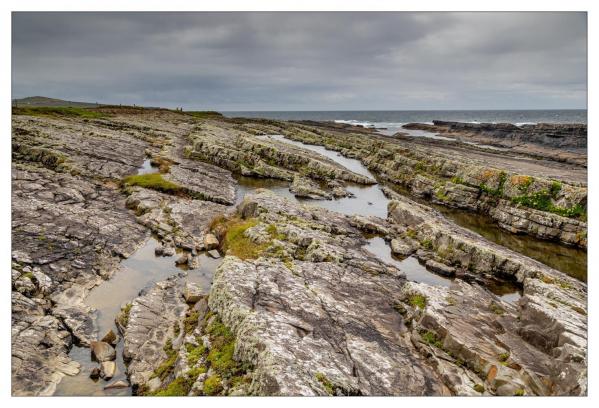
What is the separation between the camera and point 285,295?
2120 centimetres

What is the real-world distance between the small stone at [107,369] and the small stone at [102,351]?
43 centimetres

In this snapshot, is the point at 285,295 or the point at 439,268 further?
the point at 439,268

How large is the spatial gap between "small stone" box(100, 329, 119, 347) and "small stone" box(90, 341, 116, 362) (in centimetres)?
47

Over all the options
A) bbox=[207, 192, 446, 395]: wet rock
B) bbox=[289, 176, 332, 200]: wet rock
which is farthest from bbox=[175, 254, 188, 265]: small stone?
bbox=[289, 176, 332, 200]: wet rock

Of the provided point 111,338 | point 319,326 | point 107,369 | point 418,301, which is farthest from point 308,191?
point 107,369

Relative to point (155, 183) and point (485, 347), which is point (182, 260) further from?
point (485, 347)

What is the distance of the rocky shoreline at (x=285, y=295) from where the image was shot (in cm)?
1587

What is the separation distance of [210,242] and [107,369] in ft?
57.1

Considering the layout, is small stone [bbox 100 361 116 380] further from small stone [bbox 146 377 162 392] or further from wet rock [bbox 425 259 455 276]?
wet rock [bbox 425 259 455 276]

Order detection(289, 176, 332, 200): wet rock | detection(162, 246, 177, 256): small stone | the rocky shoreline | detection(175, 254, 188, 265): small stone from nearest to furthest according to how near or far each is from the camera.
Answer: the rocky shoreline → detection(175, 254, 188, 265): small stone → detection(162, 246, 177, 256): small stone → detection(289, 176, 332, 200): wet rock

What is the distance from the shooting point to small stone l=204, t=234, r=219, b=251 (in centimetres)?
3441

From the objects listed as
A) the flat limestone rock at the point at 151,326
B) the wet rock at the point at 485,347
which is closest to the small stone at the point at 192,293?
the flat limestone rock at the point at 151,326

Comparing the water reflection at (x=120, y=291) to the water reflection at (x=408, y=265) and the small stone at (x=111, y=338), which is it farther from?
the water reflection at (x=408, y=265)
